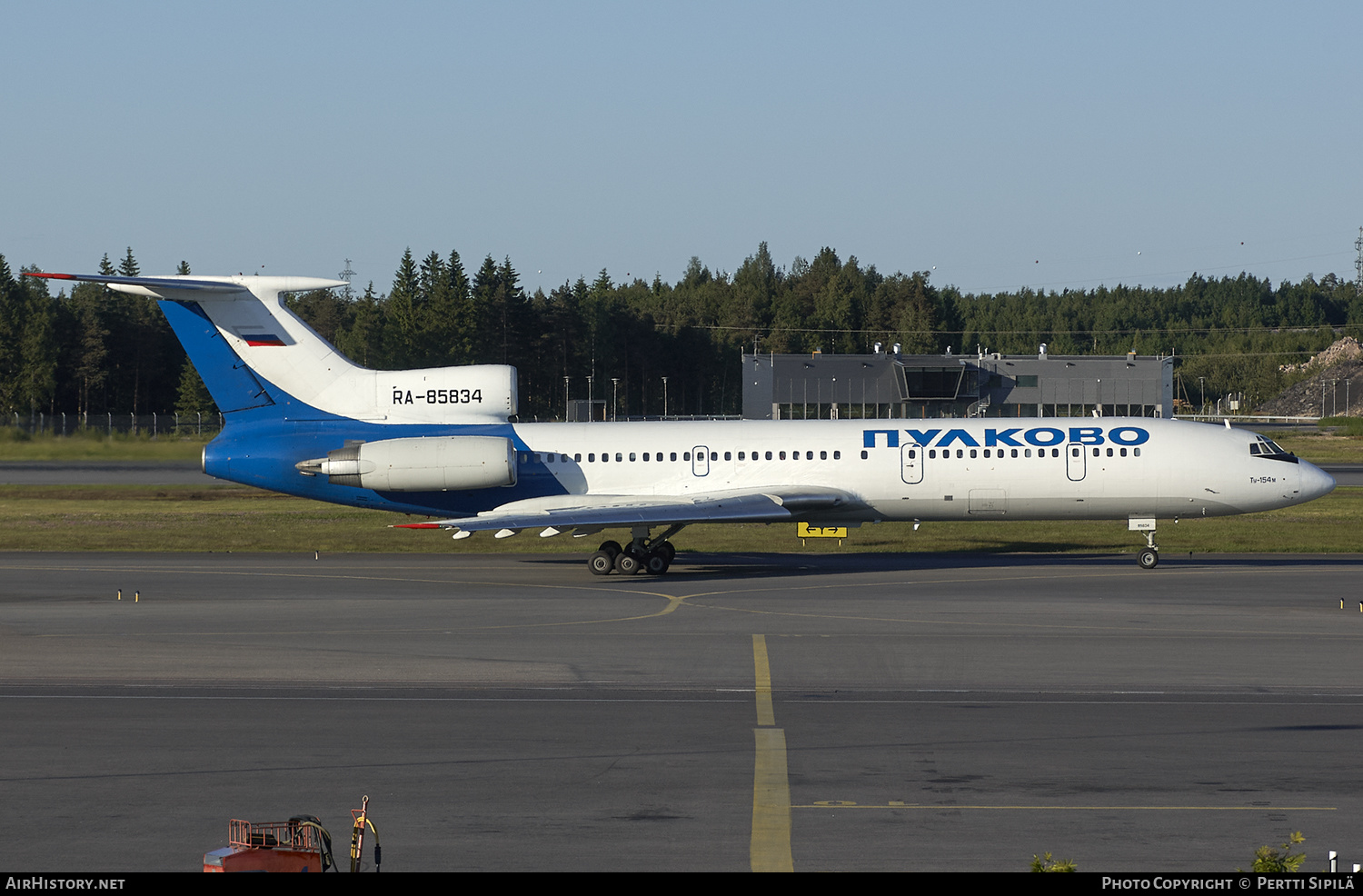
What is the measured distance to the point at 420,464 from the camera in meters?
31.3

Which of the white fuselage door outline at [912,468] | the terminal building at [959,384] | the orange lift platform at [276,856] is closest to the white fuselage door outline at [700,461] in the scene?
the white fuselage door outline at [912,468]

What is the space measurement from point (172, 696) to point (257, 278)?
17169mm

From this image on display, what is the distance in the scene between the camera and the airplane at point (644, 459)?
31531 millimetres

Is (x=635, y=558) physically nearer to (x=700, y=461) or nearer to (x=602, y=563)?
(x=602, y=563)

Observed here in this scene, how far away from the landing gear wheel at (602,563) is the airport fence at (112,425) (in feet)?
126

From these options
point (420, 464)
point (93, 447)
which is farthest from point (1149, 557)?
point (93, 447)

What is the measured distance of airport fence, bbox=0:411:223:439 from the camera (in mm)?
68438

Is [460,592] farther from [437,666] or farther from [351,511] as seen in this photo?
[351,511]

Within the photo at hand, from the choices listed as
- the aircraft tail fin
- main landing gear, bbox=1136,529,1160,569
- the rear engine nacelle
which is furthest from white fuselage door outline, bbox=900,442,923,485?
the aircraft tail fin

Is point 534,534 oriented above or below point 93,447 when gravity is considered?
below

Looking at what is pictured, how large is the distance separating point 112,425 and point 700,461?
57.3 meters

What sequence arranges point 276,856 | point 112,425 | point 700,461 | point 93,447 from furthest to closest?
point 112,425 < point 93,447 < point 700,461 < point 276,856

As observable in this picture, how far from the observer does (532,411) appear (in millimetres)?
131250
